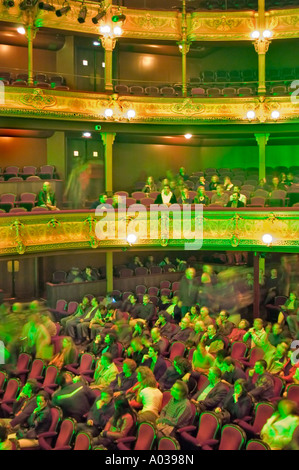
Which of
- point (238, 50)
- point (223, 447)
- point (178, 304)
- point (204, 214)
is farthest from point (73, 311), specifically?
point (238, 50)

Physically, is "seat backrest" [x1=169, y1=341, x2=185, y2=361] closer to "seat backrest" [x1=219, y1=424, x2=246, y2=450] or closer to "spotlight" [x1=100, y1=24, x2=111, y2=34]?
"seat backrest" [x1=219, y1=424, x2=246, y2=450]

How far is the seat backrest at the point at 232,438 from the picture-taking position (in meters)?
6.87

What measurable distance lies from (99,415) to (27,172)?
10.5 m

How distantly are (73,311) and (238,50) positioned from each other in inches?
459

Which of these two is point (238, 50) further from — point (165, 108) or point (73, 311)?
point (73, 311)

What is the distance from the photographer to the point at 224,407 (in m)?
7.86

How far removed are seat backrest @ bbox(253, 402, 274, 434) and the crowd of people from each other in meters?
0.18

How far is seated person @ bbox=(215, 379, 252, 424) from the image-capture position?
770 centimetres

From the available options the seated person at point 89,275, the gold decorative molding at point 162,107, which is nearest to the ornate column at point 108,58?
the gold decorative molding at point 162,107

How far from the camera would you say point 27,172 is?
1716 cm

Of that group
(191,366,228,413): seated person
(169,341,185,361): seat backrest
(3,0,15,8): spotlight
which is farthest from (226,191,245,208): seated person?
(3,0,15,8): spotlight

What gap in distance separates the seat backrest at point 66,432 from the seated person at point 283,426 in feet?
7.84

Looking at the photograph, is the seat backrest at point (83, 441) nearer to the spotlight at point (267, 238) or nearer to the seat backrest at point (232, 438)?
the seat backrest at point (232, 438)

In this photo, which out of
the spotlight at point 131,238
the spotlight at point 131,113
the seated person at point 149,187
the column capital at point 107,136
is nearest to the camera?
the spotlight at point 131,238
